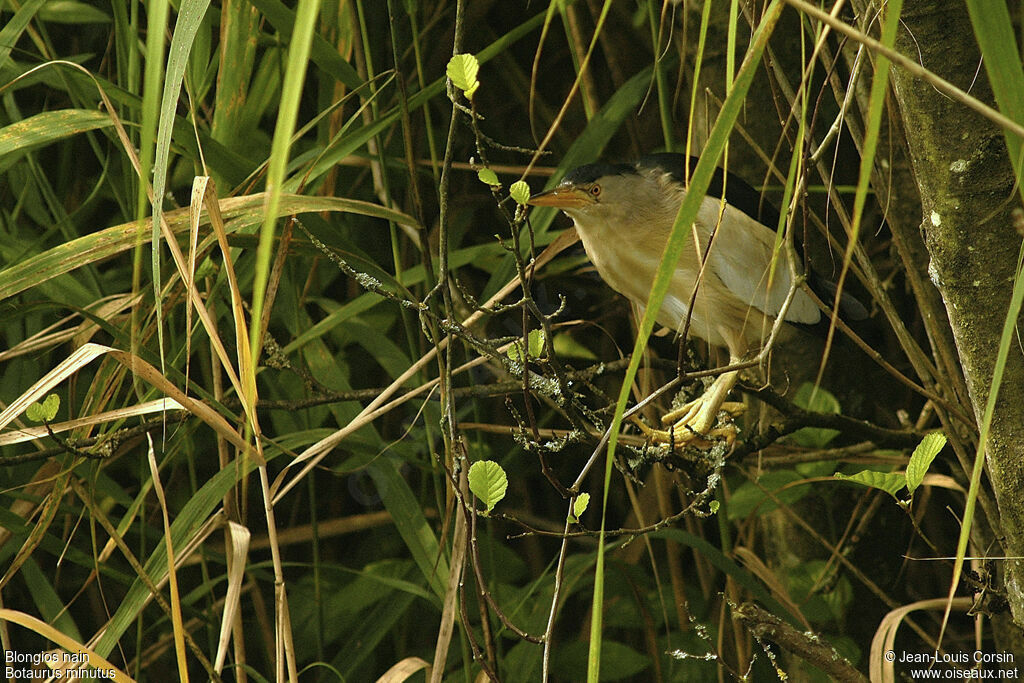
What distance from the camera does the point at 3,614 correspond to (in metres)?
0.71

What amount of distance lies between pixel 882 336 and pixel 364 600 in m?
0.86

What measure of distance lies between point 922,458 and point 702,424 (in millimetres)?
533

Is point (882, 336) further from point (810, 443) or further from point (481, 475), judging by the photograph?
point (481, 475)

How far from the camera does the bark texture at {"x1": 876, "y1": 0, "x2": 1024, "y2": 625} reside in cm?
60

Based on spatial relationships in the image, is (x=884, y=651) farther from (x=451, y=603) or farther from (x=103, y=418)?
(x=103, y=418)

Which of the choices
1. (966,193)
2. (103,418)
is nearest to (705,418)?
(966,193)

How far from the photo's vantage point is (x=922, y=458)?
2.01 ft

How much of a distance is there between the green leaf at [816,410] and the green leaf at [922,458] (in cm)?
48

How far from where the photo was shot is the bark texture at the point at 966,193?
598 millimetres

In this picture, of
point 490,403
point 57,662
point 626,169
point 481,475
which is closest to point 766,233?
point 626,169

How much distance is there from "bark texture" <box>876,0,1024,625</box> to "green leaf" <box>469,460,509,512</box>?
0.33 meters

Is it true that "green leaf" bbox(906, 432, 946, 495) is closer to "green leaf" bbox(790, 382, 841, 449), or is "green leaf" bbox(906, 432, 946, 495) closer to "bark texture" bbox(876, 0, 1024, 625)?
"bark texture" bbox(876, 0, 1024, 625)

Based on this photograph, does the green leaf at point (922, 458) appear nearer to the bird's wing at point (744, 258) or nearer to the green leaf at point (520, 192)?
the green leaf at point (520, 192)

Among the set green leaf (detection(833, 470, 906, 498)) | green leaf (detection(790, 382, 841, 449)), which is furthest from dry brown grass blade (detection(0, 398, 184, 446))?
green leaf (detection(790, 382, 841, 449))
